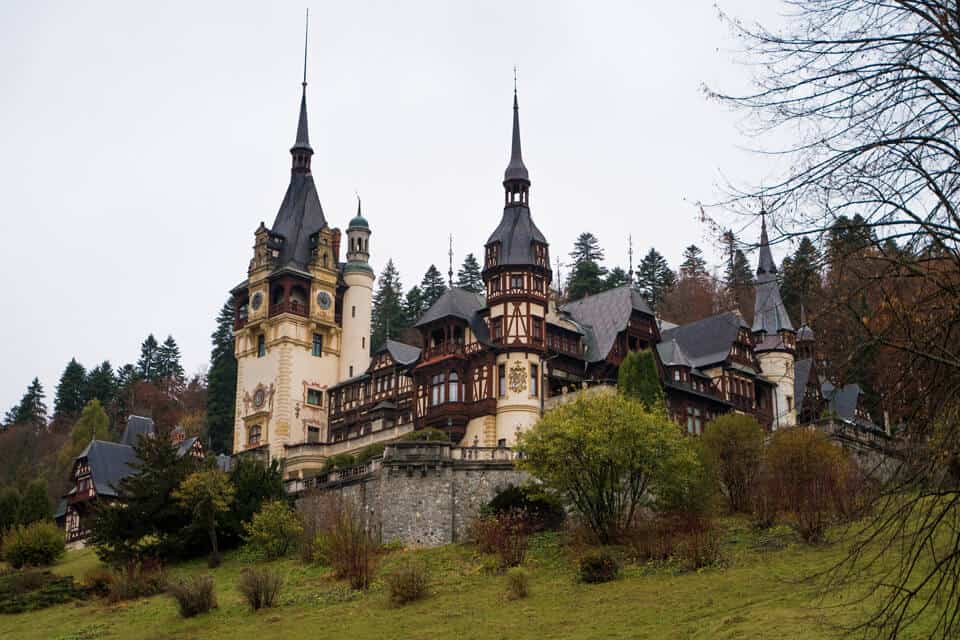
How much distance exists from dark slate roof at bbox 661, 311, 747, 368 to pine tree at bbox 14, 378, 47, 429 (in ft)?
221

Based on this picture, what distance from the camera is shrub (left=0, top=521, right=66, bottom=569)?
4866 centimetres

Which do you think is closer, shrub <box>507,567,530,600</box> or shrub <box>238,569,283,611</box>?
shrub <box>507,567,530,600</box>

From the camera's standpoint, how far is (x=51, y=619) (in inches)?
1451

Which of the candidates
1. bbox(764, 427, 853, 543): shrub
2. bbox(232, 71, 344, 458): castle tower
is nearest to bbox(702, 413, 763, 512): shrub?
bbox(764, 427, 853, 543): shrub

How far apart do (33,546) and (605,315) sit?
2933 cm

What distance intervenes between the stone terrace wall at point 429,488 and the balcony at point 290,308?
24257mm

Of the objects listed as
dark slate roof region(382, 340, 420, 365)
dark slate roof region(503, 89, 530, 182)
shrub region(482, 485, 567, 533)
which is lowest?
shrub region(482, 485, 567, 533)

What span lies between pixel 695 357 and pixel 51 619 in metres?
35.4

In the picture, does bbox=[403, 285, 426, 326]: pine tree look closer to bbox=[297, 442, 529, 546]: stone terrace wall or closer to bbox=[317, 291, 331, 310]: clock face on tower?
bbox=[317, 291, 331, 310]: clock face on tower

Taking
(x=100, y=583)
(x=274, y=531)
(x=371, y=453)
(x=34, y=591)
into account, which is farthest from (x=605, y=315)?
(x=34, y=591)

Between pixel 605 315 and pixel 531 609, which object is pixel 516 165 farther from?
pixel 531 609

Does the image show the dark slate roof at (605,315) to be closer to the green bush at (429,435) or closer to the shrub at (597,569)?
the green bush at (429,435)

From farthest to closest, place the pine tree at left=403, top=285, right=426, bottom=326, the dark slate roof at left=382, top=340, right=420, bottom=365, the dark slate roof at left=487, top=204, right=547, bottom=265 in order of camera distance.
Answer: the pine tree at left=403, top=285, right=426, bottom=326 < the dark slate roof at left=382, top=340, right=420, bottom=365 < the dark slate roof at left=487, top=204, right=547, bottom=265

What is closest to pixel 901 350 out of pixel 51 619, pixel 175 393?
pixel 51 619
